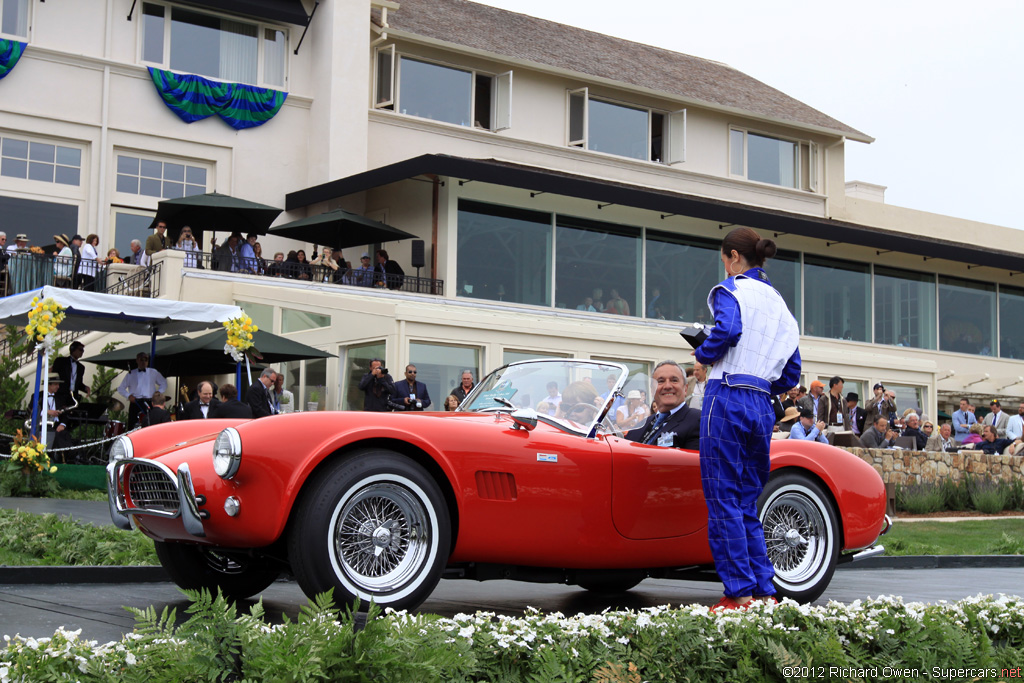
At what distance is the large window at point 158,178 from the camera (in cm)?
2575

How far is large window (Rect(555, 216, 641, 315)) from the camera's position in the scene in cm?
2634

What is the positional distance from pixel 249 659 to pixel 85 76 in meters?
24.6

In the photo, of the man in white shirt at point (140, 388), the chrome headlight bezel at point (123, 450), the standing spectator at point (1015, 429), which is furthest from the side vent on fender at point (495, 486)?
the standing spectator at point (1015, 429)

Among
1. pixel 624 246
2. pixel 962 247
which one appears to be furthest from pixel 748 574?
pixel 962 247

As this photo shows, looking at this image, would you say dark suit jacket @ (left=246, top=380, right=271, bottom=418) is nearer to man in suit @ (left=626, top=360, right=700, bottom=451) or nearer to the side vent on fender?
man in suit @ (left=626, top=360, right=700, bottom=451)

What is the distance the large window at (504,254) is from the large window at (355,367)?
5876 mm

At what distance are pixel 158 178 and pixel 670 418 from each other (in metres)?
21.8

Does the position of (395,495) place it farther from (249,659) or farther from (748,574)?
(249,659)

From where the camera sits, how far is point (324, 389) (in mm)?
19719

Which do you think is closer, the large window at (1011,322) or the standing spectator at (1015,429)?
the standing spectator at (1015,429)

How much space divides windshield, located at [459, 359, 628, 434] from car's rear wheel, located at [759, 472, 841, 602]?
4.03 ft

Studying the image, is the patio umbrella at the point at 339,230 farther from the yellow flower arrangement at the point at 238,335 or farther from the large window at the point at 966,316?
the large window at the point at 966,316

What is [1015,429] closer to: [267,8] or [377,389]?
[377,389]

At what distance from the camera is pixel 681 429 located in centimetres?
681
